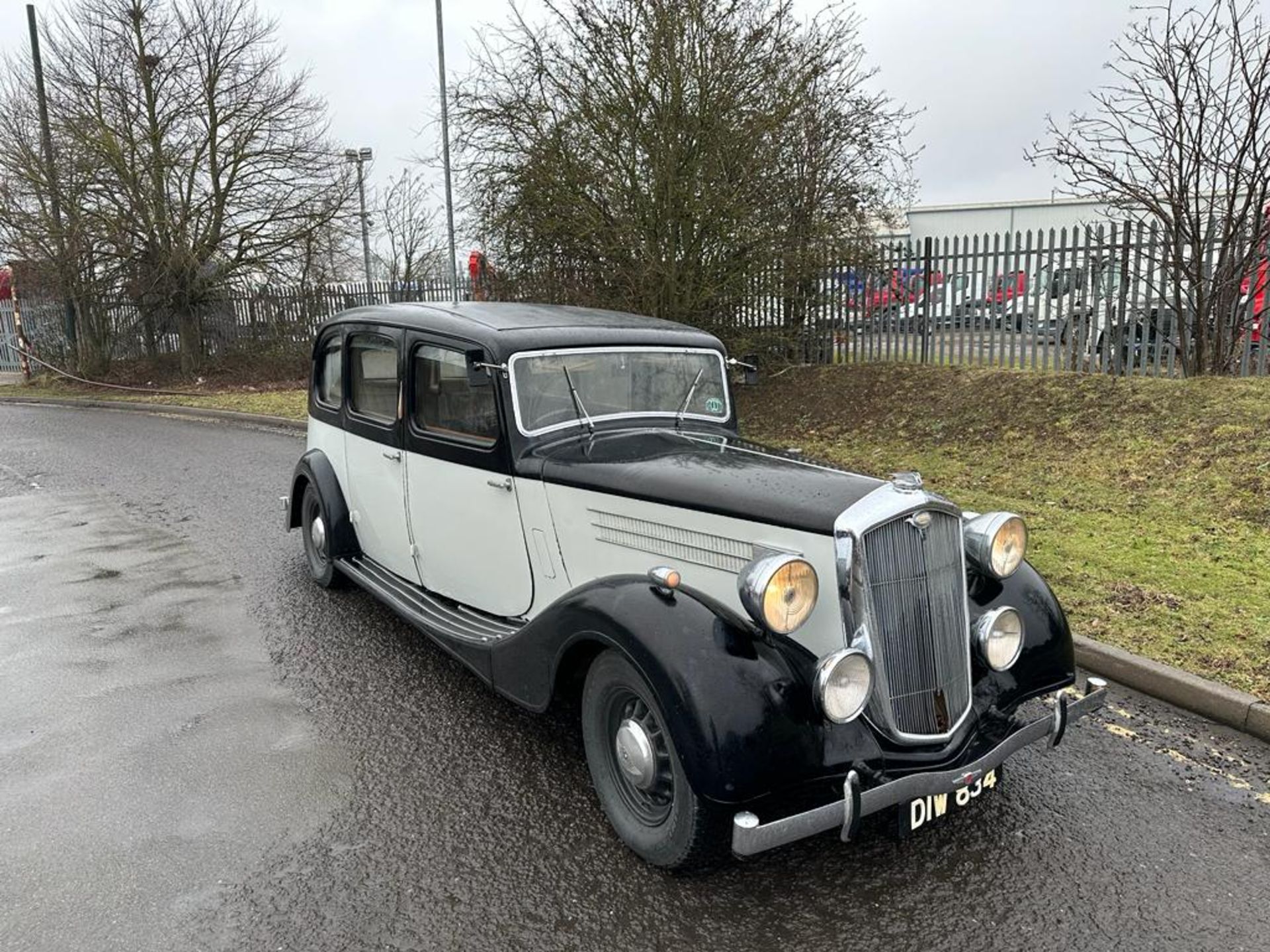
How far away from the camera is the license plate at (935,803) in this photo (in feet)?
8.68

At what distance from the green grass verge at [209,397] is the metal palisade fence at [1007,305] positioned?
787 centimetres

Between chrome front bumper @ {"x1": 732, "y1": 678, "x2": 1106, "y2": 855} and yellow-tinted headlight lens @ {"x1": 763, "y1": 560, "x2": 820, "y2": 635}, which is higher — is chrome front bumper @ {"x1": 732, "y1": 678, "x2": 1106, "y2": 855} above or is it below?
below

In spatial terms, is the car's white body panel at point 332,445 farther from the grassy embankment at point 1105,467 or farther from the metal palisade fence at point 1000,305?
the metal palisade fence at point 1000,305

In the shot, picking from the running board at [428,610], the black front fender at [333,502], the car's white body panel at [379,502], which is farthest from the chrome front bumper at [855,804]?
the black front fender at [333,502]

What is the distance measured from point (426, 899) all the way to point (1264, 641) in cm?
395

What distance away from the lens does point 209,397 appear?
16922mm

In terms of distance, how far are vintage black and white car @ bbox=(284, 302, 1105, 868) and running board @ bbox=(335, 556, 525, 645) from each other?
20mm

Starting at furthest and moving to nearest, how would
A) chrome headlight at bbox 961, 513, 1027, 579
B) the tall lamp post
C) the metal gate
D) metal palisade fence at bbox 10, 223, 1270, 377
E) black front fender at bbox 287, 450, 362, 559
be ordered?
A: 1. the metal gate
2. the tall lamp post
3. metal palisade fence at bbox 10, 223, 1270, 377
4. black front fender at bbox 287, 450, 362, 559
5. chrome headlight at bbox 961, 513, 1027, 579

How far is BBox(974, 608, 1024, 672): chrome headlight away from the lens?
2.94 metres

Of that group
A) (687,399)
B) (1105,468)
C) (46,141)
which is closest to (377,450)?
(687,399)

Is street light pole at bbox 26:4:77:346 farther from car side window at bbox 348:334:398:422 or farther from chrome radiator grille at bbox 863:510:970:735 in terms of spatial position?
chrome radiator grille at bbox 863:510:970:735

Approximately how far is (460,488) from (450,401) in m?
0.45

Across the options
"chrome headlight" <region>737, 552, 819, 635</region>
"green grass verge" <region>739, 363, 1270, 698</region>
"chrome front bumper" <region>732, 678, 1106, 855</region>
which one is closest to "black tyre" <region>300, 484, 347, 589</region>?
"chrome headlight" <region>737, 552, 819, 635</region>

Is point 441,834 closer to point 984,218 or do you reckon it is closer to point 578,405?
point 578,405
